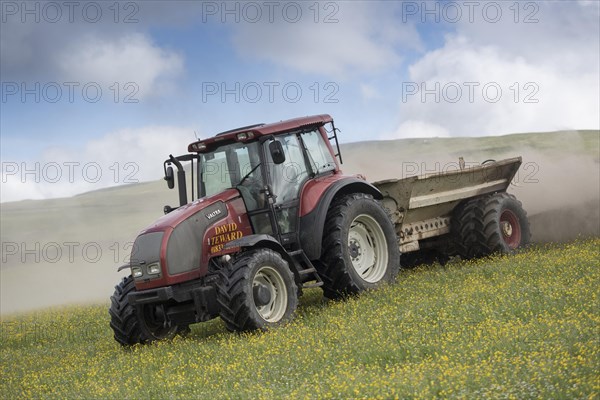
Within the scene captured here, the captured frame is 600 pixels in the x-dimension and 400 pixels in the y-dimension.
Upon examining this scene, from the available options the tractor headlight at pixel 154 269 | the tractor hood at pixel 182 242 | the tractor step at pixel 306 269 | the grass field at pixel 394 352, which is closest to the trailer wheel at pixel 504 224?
the grass field at pixel 394 352

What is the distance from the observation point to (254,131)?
11.9 m

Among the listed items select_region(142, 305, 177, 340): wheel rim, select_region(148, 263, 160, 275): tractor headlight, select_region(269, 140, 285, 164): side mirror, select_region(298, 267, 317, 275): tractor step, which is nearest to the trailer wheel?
select_region(298, 267, 317, 275): tractor step

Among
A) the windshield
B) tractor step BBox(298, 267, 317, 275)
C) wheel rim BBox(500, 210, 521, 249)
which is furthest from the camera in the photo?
wheel rim BBox(500, 210, 521, 249)

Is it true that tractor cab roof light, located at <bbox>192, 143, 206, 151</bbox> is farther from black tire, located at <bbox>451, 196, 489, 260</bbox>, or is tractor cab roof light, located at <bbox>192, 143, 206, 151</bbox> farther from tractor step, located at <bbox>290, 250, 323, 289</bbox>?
black tire, located at <bbox>451, 196, 489, 260</bbox>

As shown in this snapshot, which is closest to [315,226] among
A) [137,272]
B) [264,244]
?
[264,244]

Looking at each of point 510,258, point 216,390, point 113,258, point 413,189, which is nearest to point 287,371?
point 216,390

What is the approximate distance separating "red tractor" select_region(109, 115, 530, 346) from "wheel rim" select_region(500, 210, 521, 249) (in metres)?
2.53

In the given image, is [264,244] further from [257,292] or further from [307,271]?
[307,271]

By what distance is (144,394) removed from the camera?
28.3 feet

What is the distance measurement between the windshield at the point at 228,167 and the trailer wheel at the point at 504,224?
5789 mm

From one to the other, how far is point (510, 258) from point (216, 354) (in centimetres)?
737

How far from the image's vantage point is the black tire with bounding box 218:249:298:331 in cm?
1059

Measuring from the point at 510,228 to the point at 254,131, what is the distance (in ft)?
23.4

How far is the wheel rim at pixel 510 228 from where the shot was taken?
16567mm
